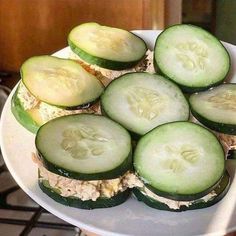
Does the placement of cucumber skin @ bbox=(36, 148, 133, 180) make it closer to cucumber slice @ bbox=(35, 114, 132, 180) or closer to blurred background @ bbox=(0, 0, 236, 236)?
cucumber slice @ bbox=(35, 114, 132, 180)

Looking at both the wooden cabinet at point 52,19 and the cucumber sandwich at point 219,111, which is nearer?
the cucumber sandwich at point 219,111

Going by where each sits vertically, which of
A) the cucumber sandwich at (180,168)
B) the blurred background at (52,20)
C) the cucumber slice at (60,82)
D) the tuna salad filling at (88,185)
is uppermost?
the cucumber slice at (60,82)

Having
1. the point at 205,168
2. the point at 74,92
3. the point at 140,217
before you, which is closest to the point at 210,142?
the point at 205,168

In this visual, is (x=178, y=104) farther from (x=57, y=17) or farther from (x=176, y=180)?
(x=57, y=17)

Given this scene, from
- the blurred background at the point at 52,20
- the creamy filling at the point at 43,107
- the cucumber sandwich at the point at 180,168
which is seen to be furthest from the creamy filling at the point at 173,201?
the blurred background at the point at 52,20

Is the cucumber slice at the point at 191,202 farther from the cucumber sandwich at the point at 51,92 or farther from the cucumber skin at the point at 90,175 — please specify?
the cucumber sandwich at the point at 51,92

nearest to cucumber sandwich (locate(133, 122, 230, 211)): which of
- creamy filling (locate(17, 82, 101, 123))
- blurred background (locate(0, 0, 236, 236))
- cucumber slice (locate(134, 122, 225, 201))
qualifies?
cucumber slice (locate(134, 122, 225, 201))

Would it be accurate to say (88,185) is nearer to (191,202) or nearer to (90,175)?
(90,175)

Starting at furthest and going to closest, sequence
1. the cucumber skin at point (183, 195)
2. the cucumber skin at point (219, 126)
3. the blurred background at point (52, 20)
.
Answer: the blurred background at point (52, 20), the cucumber skin at point (219, 126), the cucumber skin at point (183, 195)
